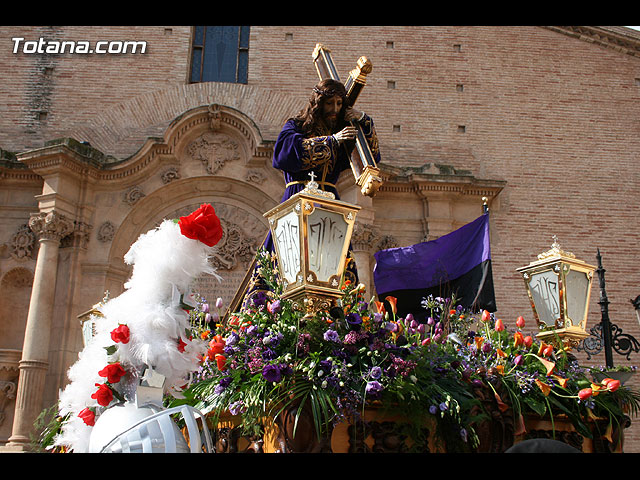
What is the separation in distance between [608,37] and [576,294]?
11.1 meters

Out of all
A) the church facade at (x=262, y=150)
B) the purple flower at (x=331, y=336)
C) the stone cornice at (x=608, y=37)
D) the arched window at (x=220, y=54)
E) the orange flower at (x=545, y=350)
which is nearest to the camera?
the purple flower at (x=331, y=336)

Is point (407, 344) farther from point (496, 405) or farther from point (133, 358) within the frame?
point (133, 358)

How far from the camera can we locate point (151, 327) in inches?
144

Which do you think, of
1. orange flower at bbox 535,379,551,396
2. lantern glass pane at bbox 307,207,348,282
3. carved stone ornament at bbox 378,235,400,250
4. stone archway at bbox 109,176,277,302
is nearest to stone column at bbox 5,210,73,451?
stone archway at bbox 109,176,277,302

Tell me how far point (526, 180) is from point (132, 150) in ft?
27.4

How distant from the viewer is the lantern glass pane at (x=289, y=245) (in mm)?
4207

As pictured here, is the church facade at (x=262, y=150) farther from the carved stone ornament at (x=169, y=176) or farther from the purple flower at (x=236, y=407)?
the purple flower at (x=236, y=407)

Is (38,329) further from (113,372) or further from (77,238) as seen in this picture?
(113,372)

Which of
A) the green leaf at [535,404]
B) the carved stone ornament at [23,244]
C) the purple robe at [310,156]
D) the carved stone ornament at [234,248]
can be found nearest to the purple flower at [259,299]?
the purple robe at [310,156]

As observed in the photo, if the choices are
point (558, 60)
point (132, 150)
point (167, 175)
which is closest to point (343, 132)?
point (167, 175)

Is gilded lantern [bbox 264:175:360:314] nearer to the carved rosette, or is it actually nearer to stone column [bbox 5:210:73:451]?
the carved rosette

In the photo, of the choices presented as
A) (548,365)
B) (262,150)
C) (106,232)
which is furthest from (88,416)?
(262,150)

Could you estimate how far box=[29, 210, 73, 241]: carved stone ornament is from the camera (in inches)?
467

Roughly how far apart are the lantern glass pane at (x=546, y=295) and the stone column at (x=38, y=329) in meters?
8.53
